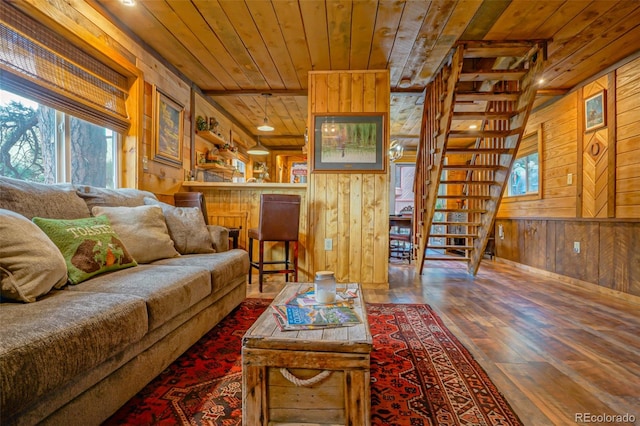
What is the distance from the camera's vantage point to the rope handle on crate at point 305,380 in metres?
0.98

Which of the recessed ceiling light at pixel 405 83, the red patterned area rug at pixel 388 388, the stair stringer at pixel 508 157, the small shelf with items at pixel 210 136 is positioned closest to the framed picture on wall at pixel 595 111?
the stair stringer at pixel 508 157

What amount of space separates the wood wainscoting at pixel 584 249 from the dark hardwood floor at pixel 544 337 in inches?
7.9

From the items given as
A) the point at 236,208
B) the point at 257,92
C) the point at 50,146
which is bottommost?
the point at 236,208

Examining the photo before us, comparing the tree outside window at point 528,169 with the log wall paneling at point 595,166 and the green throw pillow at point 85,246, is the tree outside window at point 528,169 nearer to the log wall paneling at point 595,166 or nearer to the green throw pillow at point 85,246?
the log wall paneling at point 595,166

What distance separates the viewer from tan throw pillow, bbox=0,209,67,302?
3.53 feet

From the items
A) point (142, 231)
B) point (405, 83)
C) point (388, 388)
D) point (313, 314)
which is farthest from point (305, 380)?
point (405, 83)

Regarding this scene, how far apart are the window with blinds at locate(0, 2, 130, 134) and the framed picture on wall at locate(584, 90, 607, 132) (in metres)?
4.72

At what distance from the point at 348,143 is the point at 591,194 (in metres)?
2.74

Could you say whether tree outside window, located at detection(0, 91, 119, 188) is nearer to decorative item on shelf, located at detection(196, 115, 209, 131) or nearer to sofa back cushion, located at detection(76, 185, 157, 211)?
sofa back cushion, located at detection(76, 185, 157, 211)

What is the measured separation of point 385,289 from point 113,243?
2468mm

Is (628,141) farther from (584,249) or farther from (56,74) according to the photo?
(56,74)

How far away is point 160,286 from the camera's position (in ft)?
4.60

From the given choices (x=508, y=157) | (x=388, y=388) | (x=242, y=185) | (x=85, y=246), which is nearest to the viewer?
(x=388, y=388)

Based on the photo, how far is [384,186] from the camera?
3346 mm
